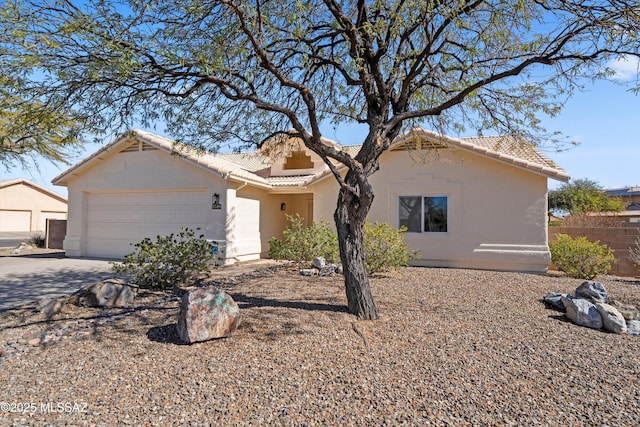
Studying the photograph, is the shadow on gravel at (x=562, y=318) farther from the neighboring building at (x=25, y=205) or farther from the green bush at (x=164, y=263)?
the neighboring building at (x=25, y=205)

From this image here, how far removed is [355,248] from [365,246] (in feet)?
11.9

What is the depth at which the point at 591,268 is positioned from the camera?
10.5 meters

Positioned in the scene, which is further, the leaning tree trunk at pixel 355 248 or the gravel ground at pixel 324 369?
the leaning tree trunk at pixel 355 248

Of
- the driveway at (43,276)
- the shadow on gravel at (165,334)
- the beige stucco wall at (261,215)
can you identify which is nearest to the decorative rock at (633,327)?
the shadow on gravel at (165,334)

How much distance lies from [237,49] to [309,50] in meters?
2.07

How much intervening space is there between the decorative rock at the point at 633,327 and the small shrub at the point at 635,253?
649 cm

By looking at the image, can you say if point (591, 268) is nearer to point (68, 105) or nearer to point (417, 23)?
point (417, 23)

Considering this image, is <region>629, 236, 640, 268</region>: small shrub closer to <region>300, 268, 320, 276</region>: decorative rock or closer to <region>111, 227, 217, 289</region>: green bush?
<region>300, 268, 320, 276</region>: decorative rock

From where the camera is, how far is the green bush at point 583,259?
10508mm

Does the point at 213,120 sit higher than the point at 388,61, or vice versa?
the point at 388,61

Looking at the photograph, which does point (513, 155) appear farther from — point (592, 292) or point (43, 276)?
point (43, 276)

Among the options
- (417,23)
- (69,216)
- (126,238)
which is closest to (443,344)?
(417,23)

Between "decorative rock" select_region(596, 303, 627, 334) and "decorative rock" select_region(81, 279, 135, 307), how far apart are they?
7.86 metres

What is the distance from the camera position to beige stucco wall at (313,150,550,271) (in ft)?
37.6
